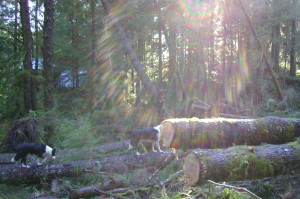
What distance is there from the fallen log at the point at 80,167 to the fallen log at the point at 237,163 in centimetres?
277

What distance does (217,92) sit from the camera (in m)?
22.2

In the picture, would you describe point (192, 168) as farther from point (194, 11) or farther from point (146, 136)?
point (194, 11)

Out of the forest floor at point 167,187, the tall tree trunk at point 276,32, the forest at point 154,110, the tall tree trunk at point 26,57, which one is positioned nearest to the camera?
the forest floor at point 167,187

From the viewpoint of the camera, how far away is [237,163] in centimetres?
461

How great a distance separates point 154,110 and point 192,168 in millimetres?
8618

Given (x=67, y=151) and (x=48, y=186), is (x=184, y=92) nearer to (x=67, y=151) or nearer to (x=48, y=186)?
(x=67, y=151)

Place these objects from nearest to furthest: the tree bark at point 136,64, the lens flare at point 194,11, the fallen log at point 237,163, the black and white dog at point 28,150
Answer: the fallen log at point 237,163 → the black and white dog at point 28,150 → the tree bark at point 136,64 → the lens flare at point 194,11

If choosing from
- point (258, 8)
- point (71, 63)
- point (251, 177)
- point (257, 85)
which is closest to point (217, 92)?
point (257, 85)

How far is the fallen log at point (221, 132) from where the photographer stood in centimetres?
580

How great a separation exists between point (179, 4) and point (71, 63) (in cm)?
1136

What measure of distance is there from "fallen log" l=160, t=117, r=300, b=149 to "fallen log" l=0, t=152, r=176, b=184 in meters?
1.54

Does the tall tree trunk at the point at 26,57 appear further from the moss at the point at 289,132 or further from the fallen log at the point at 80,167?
the moss at the point at 289,132

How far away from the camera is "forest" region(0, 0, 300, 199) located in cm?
513

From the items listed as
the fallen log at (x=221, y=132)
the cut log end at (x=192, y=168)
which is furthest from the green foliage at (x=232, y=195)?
the fallen log at (x=221, y=132)
